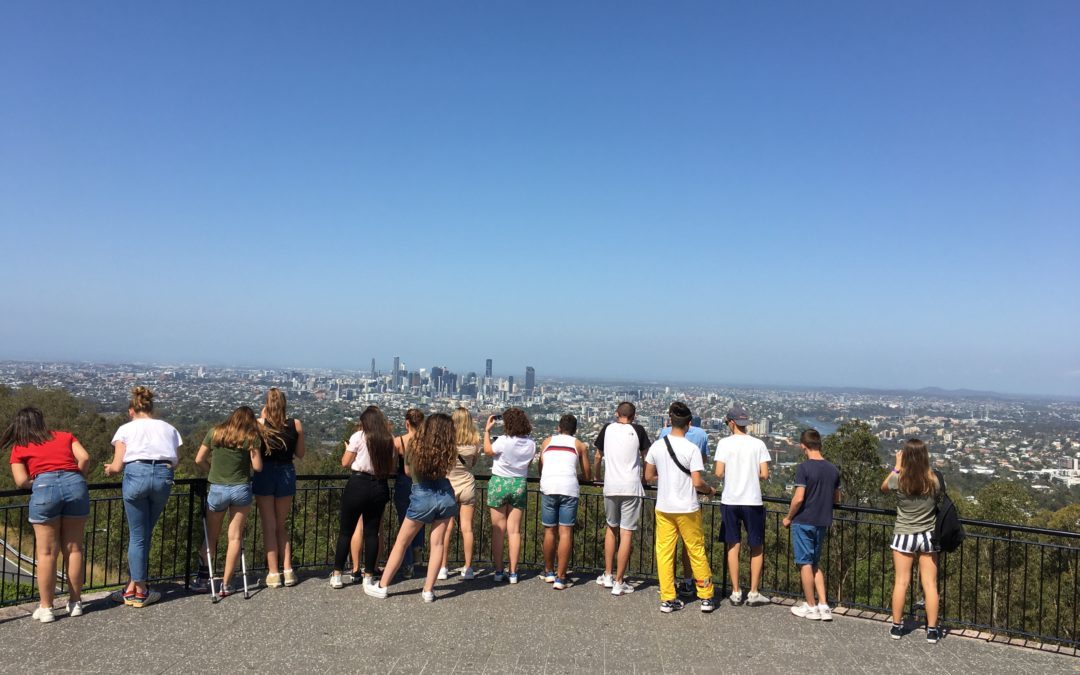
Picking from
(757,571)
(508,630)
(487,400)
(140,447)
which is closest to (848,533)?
(757,571)

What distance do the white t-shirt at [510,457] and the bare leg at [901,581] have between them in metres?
3.36

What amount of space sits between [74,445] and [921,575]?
7.07 metres

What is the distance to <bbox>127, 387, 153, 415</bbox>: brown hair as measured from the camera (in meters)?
5.43

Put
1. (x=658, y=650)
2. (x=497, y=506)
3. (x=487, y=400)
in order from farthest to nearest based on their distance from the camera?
(x=487, y=400) < (x=497, y=506) < (x=658, y=650)

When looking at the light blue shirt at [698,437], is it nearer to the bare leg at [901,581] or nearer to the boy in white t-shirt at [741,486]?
the boy in white t-shirt at [741,486]

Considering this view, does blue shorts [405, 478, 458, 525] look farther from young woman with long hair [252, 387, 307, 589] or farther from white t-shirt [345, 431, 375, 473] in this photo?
young woman with long hair [252, 387, 307, 589]

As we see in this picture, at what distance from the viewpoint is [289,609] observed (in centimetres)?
562

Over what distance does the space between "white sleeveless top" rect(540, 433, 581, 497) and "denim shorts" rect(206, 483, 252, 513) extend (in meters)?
2.76

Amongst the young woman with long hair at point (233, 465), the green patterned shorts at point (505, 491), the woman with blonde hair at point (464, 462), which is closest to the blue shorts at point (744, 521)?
the green patterned shorts at point (505, 491)

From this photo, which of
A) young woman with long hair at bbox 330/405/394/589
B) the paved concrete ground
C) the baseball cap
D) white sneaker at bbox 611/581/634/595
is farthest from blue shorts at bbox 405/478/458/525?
the baseball cap

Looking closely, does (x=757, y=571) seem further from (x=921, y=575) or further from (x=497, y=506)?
(x=497, y=506)

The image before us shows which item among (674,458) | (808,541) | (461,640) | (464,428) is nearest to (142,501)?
(464,428)

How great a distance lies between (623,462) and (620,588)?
131 cm

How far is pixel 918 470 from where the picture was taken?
5.34 metres
